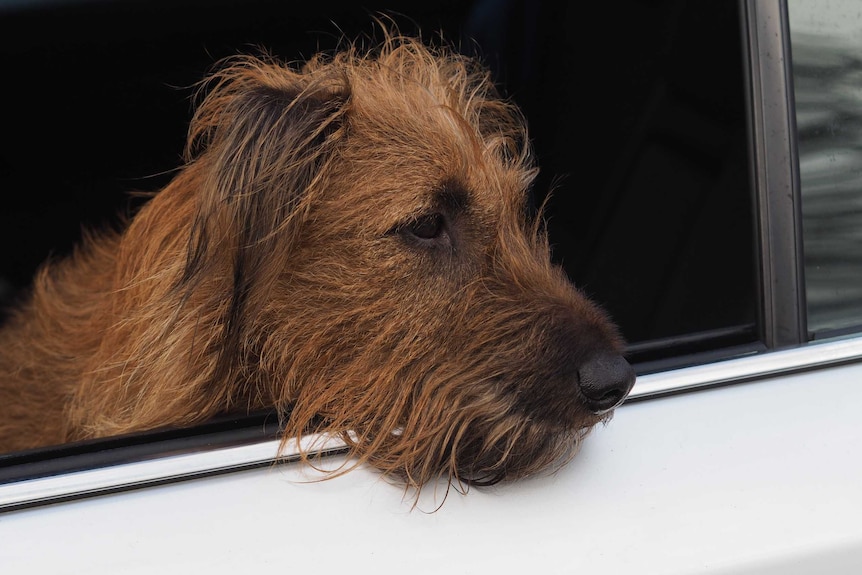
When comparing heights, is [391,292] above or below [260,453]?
above

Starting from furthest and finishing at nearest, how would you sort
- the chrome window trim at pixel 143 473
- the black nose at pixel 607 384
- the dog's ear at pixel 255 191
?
the dog's ear at pixel 255 191, the black nose at pixel 607 384, the chrome window trim at pixel 143 473

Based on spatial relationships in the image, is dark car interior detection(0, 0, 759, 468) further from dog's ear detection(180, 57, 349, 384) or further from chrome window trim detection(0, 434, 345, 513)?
chrome window trim detection(0, 434, 345, 513)

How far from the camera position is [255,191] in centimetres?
207

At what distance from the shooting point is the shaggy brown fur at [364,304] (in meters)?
1.92

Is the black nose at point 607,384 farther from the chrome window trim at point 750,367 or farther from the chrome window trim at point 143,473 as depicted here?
the chrome window trim at point 143,473

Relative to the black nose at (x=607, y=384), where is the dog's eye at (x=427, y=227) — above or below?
above

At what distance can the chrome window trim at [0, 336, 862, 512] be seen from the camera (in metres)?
1.64

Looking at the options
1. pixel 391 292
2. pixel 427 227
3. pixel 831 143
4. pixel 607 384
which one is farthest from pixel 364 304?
pixel 831 143

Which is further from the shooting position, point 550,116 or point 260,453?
point 550,116

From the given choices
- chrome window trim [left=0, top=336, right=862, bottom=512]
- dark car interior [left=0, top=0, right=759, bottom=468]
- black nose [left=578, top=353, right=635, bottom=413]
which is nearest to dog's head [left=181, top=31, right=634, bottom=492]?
black nose [left=578, top=353, right=635, bottom=413]

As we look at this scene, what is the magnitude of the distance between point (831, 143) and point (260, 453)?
5.39 feet

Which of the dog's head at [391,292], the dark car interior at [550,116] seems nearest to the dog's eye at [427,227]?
the dog's head at [391,292]

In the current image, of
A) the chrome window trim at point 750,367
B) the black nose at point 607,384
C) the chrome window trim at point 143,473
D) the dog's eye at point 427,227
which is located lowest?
the chrome window trim at point 750,367

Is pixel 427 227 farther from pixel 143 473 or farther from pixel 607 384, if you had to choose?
pixel 143 473
